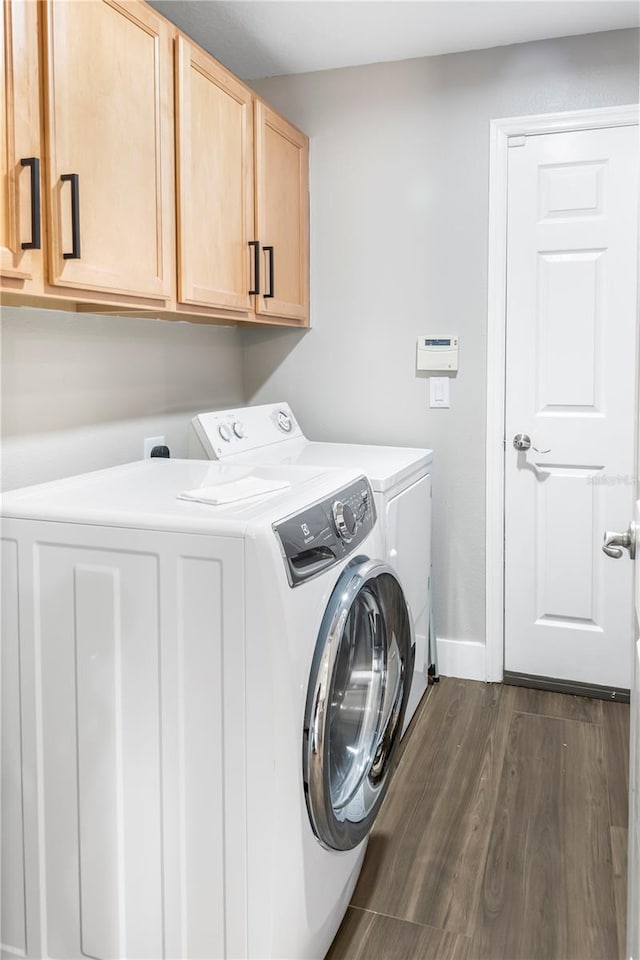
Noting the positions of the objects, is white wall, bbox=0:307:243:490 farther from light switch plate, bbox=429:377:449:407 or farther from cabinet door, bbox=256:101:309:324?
light switch plate, bbox=429:377:449:407

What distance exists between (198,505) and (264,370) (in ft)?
5.87

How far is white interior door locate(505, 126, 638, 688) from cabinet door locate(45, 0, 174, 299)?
4.68 feet

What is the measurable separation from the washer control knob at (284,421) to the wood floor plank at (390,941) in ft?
5.61

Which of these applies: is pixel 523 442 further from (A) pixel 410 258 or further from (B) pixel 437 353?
(A) pixel 410 258

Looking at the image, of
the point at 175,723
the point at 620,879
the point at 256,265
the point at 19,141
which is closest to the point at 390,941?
the point at 620,879

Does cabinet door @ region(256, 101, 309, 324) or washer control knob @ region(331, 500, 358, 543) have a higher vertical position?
cabinet door @ region(256, 101, 309, 324)

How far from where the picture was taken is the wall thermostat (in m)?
2.90

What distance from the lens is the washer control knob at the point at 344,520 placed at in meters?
1.62

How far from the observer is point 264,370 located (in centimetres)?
321

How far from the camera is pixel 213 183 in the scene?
7.30 ft

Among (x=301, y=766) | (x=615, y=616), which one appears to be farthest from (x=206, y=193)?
(x=615, y=616)

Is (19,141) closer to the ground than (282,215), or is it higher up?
closer to the ground

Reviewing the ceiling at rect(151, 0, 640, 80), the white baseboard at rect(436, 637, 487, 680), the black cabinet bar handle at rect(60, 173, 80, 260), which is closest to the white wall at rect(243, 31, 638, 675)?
the white baseboard at rect(436, 637, 487, 680)

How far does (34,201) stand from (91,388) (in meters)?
0.77
